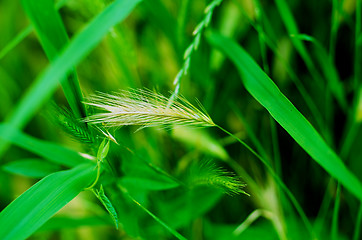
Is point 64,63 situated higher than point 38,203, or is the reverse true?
point 64,63

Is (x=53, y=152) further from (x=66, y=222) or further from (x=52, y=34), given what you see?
(x=52, y=34)

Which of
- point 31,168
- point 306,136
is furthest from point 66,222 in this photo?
point 306,136

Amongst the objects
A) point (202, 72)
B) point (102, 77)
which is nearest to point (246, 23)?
point (202, 72)

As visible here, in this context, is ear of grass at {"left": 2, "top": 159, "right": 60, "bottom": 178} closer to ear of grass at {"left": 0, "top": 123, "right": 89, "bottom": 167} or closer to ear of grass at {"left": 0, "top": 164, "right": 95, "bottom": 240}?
ear of grass at {"left": 0, "top": 123, "right": 89, "bottom": 167}

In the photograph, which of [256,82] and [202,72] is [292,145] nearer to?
[202,72]

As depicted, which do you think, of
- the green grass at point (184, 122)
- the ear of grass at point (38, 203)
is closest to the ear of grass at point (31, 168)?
the green grass at point (184, 122)

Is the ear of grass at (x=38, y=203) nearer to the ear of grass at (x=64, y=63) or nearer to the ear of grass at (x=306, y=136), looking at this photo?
the ear of grass at (x=64, y=63)

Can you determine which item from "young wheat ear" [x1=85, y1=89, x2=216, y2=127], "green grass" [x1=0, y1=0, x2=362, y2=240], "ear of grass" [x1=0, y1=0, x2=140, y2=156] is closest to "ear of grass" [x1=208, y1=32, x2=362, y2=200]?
"green grass" [x1=0, y1=0, x2=362, y2=240]
